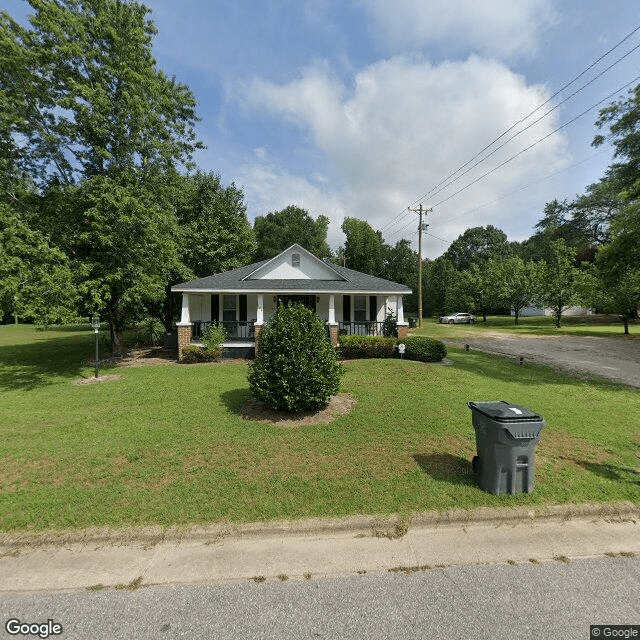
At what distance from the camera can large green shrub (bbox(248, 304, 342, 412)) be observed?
647 cm

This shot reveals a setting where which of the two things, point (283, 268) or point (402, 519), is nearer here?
point (402, 519)

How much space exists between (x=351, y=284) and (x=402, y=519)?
12551 millimetres

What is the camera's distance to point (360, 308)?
56.1ft

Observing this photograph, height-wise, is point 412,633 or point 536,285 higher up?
point 536,285

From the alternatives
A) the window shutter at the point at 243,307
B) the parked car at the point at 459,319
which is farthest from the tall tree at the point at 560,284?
the window shutter at the point at 243,307

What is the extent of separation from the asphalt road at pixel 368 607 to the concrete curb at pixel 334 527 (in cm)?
58

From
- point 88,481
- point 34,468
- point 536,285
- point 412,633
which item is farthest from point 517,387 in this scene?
point 536,285

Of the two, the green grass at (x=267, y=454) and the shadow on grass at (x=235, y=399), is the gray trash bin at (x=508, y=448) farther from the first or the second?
the shadow on grass at (x=235, y=399)

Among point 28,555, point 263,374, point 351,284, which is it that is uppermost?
point 351,284

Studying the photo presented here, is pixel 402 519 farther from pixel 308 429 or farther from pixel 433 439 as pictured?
pixel 308 429

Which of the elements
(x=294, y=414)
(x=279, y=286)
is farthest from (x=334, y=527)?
(x=279, y=286)

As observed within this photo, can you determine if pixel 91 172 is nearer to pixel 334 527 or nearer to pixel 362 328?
pixel 362 328

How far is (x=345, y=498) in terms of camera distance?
153 inches

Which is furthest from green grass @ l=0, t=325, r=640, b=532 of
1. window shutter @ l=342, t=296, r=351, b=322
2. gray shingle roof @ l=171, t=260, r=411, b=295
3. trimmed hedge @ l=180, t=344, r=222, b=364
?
window shutter @ l=342, t=296, r=351, b=322
